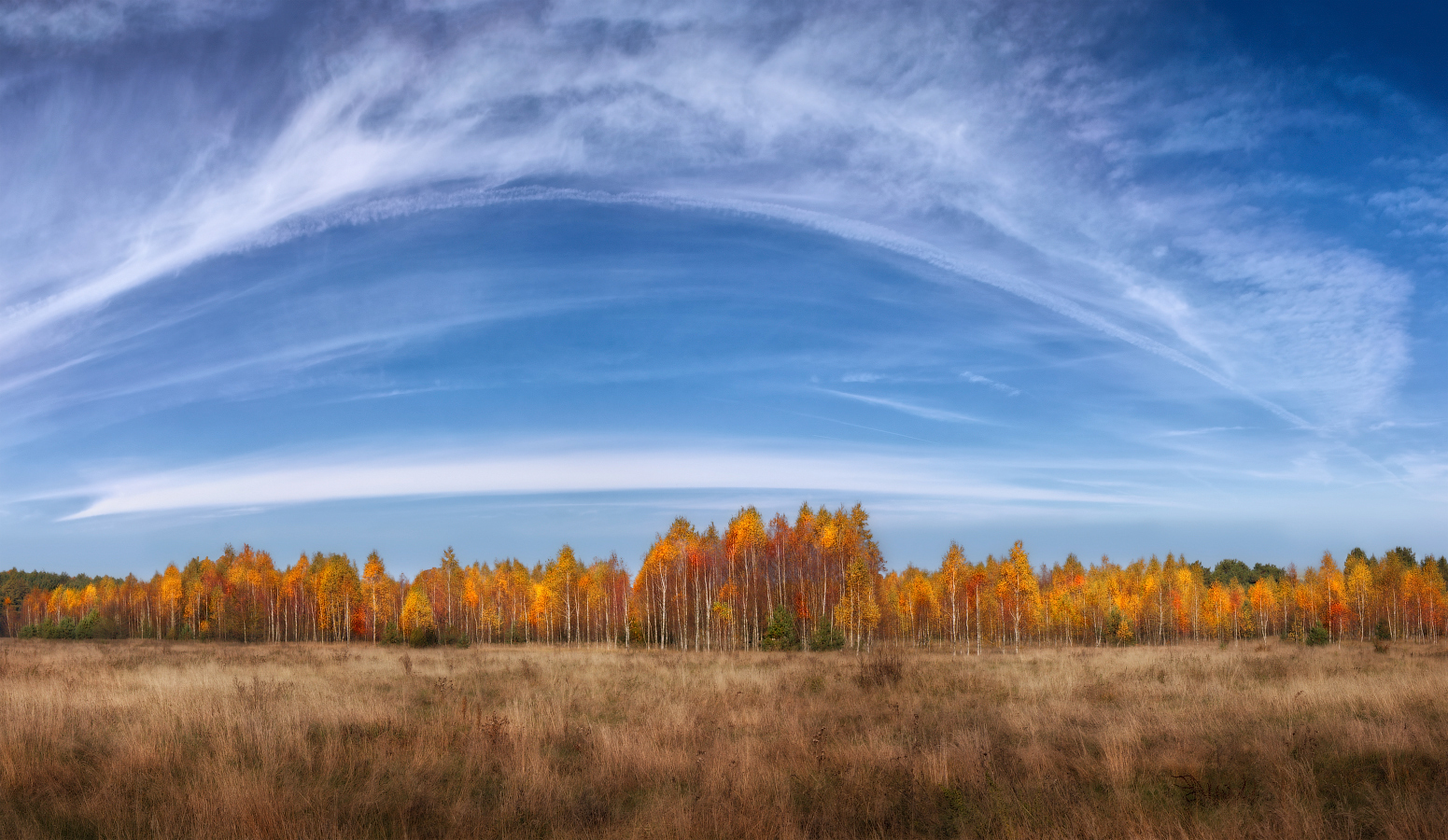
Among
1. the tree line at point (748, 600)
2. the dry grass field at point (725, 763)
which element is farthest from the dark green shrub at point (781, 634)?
the dry grass field at point (725, 763)

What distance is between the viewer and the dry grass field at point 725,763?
6422 millimetres

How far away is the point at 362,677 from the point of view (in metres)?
18.6

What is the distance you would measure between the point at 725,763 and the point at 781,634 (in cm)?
3127

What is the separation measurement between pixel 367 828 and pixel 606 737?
3.91m

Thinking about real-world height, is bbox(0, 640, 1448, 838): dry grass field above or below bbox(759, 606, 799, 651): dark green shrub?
above

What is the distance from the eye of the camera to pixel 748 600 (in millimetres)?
52625

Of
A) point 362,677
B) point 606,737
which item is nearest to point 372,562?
point 362,677

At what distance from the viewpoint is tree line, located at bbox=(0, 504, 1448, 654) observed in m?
52.8

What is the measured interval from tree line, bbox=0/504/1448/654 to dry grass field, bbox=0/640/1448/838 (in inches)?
1362

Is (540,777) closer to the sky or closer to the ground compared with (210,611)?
closer to the sky

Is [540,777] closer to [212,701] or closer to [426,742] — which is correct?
[426,742]

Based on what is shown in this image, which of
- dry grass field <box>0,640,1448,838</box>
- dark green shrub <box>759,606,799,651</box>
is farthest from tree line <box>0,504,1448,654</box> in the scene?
dry grass field <box>0,640,1448,838</box>

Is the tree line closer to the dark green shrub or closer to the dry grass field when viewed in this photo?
the dark green shrub

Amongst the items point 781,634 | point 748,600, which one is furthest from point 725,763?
point 748,600
